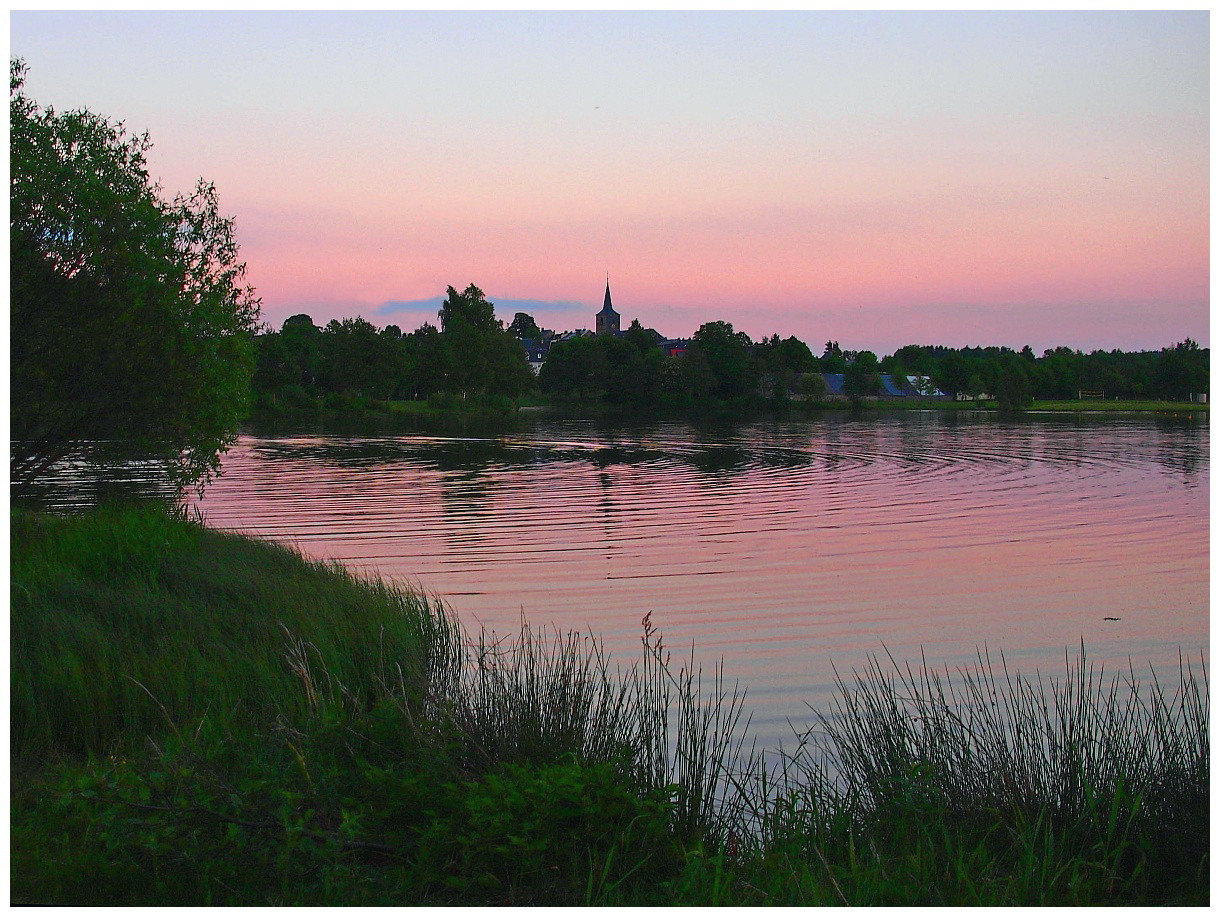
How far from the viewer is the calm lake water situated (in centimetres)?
1105

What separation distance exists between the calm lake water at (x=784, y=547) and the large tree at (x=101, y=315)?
264 cm

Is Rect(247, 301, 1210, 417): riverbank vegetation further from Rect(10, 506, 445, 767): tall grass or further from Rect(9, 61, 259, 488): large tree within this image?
Rect(10, 506, 445, 767): tall grass

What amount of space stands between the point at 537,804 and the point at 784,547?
43.3 ft

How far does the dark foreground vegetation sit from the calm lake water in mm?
2117

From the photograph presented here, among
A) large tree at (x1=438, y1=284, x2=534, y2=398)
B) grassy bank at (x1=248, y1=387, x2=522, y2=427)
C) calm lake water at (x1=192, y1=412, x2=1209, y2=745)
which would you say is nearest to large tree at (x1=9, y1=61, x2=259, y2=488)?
calm lake water at (x1=192, y1=412, x2=1209, y2=745)

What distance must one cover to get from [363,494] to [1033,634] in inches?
686

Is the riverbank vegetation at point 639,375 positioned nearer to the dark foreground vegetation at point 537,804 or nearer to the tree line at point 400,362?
the tree line at point 400,362

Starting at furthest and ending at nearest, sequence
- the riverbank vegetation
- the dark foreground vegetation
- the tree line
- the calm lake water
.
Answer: the riverbank vegetation, the tree line, the calm lake water, the dark foreground vegetation

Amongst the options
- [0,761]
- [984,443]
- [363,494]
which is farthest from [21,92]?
[984,443]

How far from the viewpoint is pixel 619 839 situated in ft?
16.1

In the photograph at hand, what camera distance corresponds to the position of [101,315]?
15289mm

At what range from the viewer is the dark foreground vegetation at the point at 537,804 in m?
4.61

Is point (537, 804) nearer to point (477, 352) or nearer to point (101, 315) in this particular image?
point (101, 315)

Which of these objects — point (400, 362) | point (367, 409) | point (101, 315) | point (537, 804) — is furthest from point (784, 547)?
point (400, 362)
